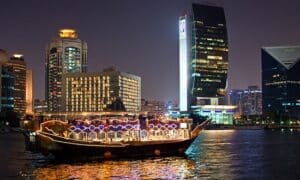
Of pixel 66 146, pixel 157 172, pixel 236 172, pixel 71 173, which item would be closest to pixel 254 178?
pixel 236 172

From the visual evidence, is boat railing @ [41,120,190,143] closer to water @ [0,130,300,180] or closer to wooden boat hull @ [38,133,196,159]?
wooden boat hull @ [38,133,196,159]

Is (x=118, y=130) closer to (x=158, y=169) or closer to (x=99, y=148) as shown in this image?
(x=99, y=148)

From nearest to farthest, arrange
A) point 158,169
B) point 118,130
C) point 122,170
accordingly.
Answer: point 122,170, point 158,169, point 118,130

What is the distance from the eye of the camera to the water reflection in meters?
53.5

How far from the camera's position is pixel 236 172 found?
57875 millimetres

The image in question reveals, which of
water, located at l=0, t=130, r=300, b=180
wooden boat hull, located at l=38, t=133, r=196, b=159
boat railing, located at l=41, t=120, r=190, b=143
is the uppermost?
boat railing, located at l=41, t=120, r=190, b=143

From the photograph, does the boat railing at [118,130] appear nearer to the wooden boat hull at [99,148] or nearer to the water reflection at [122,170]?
the wooden boat hull at [99,148]

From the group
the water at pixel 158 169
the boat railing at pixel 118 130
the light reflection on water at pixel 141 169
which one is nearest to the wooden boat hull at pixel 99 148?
the boat railing at pixel 118 130

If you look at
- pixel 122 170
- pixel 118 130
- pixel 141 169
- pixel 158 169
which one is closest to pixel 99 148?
pixel 118 130

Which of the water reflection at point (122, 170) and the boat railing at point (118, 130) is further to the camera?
the boat railing at point (118, 130)

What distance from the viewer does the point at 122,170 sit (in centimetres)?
5788

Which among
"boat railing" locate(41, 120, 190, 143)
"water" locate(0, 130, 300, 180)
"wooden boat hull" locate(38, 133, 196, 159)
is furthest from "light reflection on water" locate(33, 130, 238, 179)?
"boat railing" locate(41, 120, 190, 143)

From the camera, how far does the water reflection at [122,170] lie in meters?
53.5

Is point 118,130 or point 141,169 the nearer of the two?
point 141,169
